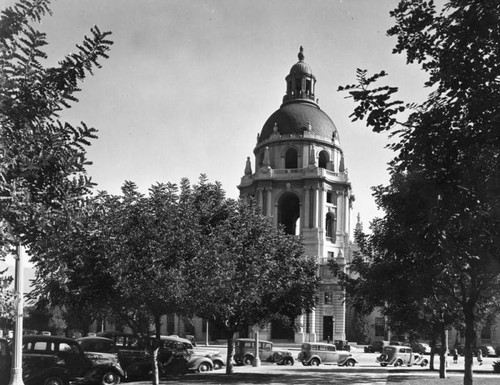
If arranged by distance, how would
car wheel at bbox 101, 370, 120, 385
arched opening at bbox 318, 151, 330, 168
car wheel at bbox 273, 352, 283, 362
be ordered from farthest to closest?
arched opening at bbox 318, 151, 330, 168
car wheel at bbox 273, 352, 283, 362
car wheel at bbox 101, 370, 120, 385

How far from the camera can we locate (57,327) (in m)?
80.7

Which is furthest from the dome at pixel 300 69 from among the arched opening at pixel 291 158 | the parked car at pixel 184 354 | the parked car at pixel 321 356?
the parked car at pixel 184 354

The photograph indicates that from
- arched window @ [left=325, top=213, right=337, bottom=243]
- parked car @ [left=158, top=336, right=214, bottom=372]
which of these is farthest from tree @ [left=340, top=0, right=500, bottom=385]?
arched window @ [left=325, top=213, right=337, bottom=243]

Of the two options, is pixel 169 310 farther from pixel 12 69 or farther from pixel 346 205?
pixel 346 205

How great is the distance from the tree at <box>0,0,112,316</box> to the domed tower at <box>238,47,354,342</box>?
258 feet

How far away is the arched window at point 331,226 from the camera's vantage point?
9150 centimetres

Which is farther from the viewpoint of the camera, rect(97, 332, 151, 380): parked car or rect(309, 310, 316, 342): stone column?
rect(309, 310, 316, 342): stone column

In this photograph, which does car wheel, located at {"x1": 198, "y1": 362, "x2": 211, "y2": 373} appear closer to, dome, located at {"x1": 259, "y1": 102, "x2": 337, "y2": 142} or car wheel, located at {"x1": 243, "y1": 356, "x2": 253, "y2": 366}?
car wheel, located at {"x1": 243, "y1": 356, "x2": 253, "y2": 366}

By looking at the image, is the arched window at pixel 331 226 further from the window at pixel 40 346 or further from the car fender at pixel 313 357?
the window at pixel 40 346

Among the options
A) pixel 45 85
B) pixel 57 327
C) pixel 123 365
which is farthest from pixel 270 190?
pixel 45 85

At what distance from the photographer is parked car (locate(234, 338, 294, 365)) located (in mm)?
44438

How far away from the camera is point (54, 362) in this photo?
2355 centimetres

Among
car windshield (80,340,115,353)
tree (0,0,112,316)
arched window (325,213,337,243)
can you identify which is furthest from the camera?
arched window (325,213,337,243)

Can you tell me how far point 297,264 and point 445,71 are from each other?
28.5 m
